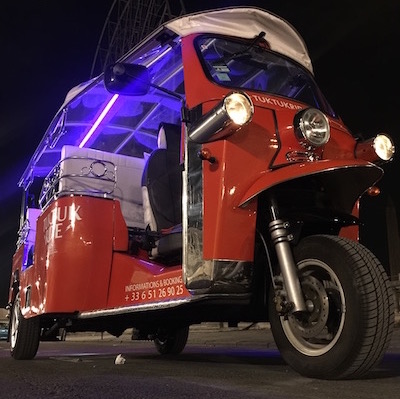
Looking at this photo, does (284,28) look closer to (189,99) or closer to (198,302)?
(189,99)

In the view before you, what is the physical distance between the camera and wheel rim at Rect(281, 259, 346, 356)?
290 centimetres

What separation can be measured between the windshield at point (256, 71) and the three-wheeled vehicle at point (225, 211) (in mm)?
14

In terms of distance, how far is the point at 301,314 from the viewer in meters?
2.98

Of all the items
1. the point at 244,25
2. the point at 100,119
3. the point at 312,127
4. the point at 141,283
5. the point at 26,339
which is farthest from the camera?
the point at 100,119

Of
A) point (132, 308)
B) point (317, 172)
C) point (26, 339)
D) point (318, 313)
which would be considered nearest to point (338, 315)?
point (318, 313)

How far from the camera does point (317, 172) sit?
299 cm

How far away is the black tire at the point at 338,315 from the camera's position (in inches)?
108

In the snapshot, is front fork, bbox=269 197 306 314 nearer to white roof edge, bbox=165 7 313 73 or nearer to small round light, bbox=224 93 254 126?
small round light, bbox=224 93 254 126

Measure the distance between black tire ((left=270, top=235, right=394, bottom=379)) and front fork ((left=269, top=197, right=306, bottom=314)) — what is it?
131mm

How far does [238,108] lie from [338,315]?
144 cm

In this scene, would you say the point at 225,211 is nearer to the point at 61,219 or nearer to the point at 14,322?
the point at 61,219

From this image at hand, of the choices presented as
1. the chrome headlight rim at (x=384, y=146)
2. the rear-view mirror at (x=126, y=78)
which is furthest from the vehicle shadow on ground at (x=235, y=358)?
the rear-view mirror at (x=126, y=78)

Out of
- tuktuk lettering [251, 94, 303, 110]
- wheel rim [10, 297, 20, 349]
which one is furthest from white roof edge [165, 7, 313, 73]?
wheel rim [10, 297, 20, 349]

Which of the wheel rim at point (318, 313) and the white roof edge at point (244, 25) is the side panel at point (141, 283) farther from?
the white roof edge at point (244, 25)
